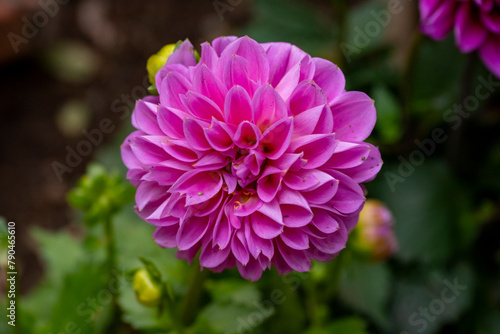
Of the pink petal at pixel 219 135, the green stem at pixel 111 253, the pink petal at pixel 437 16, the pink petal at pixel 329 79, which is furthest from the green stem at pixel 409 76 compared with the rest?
the green stem at pixel 111 253

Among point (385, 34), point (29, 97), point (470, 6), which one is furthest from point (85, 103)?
point (470, 6)

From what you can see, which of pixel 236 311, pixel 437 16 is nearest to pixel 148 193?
pixel 236 311

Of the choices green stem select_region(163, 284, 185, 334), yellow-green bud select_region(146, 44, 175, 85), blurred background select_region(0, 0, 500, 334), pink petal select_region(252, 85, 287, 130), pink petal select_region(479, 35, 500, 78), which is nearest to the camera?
pink petal select_region(252, 85, 287, 130)

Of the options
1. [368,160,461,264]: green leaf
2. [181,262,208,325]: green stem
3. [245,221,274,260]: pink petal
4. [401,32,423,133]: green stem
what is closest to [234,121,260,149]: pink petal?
[245,221,274,260]: pink petal

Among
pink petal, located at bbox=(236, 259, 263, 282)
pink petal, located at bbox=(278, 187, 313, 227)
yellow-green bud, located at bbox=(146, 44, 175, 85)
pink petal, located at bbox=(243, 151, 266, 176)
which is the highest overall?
yellow-green bud, located at bbox=(146, 44, 175, 85)

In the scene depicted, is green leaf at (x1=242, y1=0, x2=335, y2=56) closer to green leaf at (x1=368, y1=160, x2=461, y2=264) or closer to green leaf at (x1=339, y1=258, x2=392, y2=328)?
green leaf at (x1=368, y1=160, x2=461, y2=264)

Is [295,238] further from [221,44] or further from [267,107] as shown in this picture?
[221,44]

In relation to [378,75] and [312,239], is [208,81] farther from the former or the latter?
[378,75]

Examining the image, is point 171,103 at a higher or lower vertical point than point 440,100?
higher
